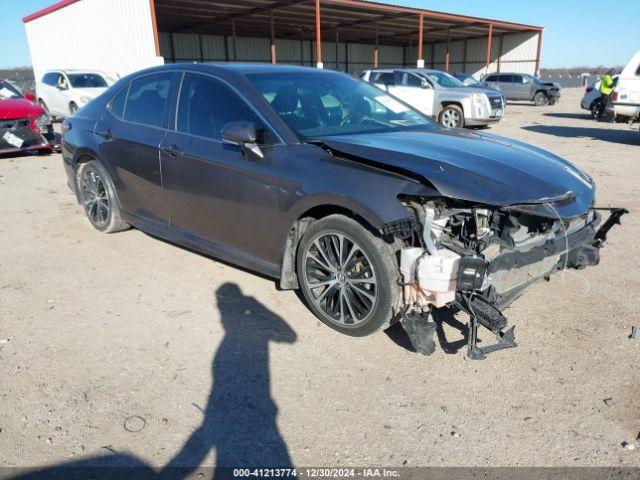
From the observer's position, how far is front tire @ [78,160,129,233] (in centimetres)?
501

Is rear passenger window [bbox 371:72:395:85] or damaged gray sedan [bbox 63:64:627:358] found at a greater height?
rear passenger window [bbox 371:72:395:85]

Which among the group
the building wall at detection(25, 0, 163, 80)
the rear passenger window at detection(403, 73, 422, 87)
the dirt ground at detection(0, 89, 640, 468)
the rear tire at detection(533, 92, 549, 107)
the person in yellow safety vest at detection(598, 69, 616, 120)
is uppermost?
the building wall at detection(25, 0, 163, 80)

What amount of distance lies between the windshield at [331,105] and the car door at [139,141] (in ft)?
3.22

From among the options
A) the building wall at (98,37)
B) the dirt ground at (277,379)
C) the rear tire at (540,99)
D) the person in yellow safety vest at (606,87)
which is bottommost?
the dirt ground at (277,379)

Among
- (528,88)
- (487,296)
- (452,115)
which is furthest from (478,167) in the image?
(528,88)

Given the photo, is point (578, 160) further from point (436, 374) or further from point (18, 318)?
point (18, 318)

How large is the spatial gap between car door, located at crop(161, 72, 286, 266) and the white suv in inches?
518

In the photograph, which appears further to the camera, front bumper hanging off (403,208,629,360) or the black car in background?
the black car in background

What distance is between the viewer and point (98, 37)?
19938 millimetres

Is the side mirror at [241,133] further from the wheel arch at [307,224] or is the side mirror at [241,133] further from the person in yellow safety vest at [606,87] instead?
the person in yellow safety vest at [606,87]

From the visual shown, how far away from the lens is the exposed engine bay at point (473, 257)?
276 cm

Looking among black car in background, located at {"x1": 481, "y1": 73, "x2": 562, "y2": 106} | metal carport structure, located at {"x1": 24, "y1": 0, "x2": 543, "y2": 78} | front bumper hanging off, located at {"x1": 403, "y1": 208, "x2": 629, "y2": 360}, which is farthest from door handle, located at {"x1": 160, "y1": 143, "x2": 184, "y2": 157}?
black car in background, located at {"x1": 481, "y1": 73, "x2": 562, "y2": 106}

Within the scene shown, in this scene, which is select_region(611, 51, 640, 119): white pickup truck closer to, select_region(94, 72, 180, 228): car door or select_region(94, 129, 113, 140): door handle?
select_region(94, 72, 180, 228): car door

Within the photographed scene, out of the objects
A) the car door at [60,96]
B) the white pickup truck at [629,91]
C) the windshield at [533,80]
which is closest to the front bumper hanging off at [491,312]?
the white pickup truck at [629,91]
